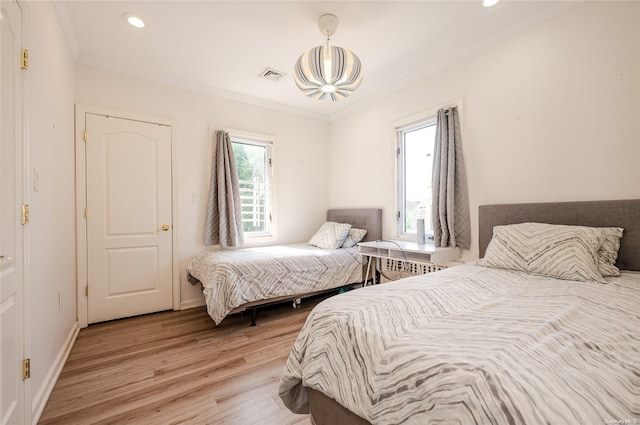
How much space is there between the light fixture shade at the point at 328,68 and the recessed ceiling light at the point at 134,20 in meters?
1.35

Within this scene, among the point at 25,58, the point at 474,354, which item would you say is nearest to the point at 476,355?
the point at 474,354

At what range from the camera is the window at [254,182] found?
371 cm

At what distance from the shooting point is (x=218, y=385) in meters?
1.75

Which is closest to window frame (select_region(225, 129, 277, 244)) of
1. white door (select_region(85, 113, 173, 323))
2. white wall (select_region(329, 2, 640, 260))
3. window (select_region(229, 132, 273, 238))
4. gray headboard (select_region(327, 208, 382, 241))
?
window (select_region(229, 132, 273, 238))

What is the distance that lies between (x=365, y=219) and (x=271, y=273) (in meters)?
1.56

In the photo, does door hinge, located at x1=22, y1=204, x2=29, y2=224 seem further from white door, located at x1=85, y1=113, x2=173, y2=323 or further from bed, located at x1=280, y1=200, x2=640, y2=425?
white door, located at x1=85, y1=113, x2=173, y2=323

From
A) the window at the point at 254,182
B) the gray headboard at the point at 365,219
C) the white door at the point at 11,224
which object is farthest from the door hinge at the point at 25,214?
the gray headboard at the point at 365,219

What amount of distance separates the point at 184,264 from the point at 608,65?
419cm

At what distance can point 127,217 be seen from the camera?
9.52 feet

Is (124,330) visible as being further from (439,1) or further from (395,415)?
(439,1)

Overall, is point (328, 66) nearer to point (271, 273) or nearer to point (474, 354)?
point (271, 273)

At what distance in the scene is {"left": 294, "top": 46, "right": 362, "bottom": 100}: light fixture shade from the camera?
2094 millimetres

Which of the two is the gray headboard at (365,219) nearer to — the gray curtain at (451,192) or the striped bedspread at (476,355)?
the gray curtain at (451,192)

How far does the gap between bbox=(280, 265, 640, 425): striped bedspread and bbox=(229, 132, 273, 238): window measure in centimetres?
266
